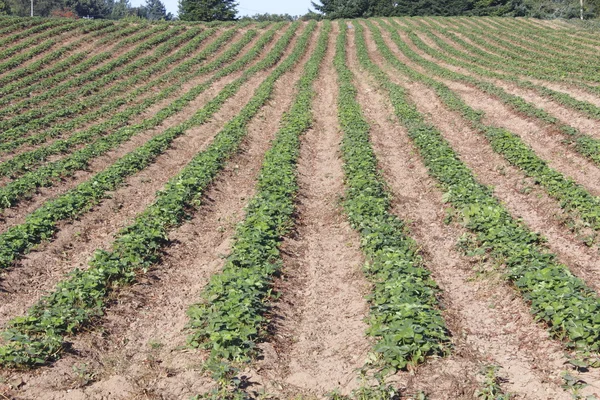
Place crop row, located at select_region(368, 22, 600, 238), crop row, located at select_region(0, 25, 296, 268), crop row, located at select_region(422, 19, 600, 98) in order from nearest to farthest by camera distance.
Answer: crop row, located at select_region(0, 25, 296, 268) < crop row, located at select_region(368, 22, 600, 238) < crop row, located at select_region(422, 19, 600, 98)

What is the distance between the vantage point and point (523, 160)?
15.0 metres

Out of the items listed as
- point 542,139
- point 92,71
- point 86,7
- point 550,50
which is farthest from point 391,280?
point 86,7

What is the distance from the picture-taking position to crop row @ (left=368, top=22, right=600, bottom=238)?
1155 cm

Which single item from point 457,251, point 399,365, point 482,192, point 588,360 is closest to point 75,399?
point 399,365

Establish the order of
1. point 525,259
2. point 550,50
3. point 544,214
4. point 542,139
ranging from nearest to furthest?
point 525,259
point 544,214
point 542,139
point 550,50

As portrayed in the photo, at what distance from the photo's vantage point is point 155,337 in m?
7.81

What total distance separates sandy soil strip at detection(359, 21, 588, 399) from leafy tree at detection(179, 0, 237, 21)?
64339 millimetres

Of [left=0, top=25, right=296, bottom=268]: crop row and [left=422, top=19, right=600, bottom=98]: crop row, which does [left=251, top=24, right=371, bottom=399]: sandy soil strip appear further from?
[left=422, top=19, right=600, bottom=98]: crop row

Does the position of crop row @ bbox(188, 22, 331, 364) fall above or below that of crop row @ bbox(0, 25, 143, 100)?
below

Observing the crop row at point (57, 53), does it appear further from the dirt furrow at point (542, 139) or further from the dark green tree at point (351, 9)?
the dark green tree at point (351, 9)

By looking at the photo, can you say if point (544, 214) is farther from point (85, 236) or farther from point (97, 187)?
point (97, 187)

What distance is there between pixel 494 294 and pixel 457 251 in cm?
186

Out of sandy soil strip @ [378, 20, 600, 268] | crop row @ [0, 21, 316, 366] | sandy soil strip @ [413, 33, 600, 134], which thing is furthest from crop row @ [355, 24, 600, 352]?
sandy soil strip @ [413, 33, 600, 134]

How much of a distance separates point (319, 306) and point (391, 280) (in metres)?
1.38
